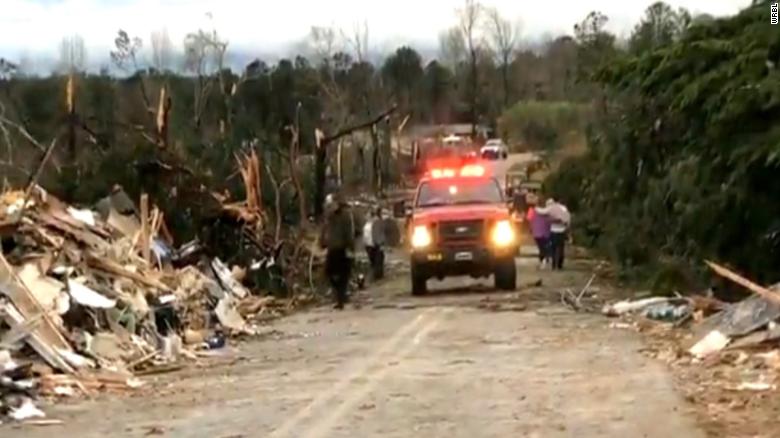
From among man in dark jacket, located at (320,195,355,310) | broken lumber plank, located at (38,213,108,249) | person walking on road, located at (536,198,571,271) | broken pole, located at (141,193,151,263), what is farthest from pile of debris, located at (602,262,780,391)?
person walking on road, located at (536,198,571,271)

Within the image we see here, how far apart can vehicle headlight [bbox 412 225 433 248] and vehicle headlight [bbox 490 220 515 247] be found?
1183 millimetres

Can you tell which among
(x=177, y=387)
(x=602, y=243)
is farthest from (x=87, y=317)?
(x=602, y=243)

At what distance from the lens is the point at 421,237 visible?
91.7 ft

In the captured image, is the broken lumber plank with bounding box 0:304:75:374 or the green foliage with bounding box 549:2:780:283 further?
the green foliage with bounding box 549:2:780:283

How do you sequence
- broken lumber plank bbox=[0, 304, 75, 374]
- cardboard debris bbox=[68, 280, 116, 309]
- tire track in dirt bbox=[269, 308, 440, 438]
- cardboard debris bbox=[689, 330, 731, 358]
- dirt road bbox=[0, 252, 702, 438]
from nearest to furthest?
1. dirt road bbox=[0, 252, 702, 438]
2. tire track in dirt bbox=[269, 308, 440, 438]
3. broken lumber plank bbox=[0, 304, 75, 374]
4. cardboard debris bbox=[689, 330, 731, 358]
5. cardboard debris bbox=[68, 280, 116, 309]

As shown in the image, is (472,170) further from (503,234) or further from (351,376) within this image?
(351,376)

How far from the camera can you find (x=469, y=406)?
12938mm

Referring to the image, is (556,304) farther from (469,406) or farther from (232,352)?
(469,406)

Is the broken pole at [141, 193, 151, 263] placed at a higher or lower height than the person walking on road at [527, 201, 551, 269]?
higher

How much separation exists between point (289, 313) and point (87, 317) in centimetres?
765

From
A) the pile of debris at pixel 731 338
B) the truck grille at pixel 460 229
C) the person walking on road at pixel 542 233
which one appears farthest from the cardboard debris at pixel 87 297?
the person walking on road at pixel 542 233

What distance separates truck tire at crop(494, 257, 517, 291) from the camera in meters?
27.9

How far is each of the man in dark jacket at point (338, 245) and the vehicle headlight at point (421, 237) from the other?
2043mm

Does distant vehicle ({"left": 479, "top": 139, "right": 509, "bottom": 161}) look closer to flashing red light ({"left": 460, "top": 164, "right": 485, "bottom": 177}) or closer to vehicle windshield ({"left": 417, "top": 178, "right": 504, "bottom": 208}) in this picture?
flashing red light ({"left": 460, "top": 164, "right": 485, "bottom": 177})
